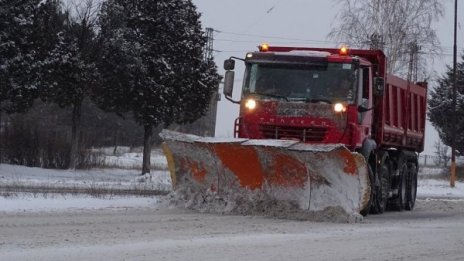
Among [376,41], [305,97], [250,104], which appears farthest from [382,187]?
[376,41]

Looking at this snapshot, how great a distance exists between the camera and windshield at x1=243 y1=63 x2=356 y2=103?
13.9m

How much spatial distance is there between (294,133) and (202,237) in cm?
425

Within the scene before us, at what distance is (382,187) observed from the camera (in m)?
16.6

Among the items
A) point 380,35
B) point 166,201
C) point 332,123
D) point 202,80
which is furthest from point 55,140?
point 332,123

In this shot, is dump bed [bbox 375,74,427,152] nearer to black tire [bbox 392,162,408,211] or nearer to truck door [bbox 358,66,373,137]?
black tire [bbox 392,162,408,211]

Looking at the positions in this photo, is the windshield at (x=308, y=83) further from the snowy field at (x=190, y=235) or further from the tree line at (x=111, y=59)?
the tree line at (x=111, y=59)

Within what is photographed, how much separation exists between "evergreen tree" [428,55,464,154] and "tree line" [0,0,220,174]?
64.0ft

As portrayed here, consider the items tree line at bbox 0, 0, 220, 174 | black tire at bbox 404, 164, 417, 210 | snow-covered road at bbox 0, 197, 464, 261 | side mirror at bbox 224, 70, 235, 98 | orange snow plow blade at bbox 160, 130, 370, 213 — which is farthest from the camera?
tree line at bbox 0, 0, 220, 174

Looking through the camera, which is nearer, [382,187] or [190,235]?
[190,235]

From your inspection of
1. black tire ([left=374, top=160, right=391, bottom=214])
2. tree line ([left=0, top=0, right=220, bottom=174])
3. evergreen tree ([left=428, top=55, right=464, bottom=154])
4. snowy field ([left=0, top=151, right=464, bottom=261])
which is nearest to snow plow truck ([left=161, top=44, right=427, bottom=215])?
snowy field ([left=0, top=151, right=464, bottom=261])

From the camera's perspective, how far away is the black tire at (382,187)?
16172 millimetres

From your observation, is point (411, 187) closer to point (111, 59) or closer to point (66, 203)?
point (66, 203)

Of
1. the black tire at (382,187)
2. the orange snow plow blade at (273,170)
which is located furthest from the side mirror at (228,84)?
the black tire at (382,187)

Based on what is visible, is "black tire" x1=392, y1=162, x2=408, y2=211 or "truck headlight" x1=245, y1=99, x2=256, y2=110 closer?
"truck headlight" x1=245, y1=99, x2=256, y2=110
